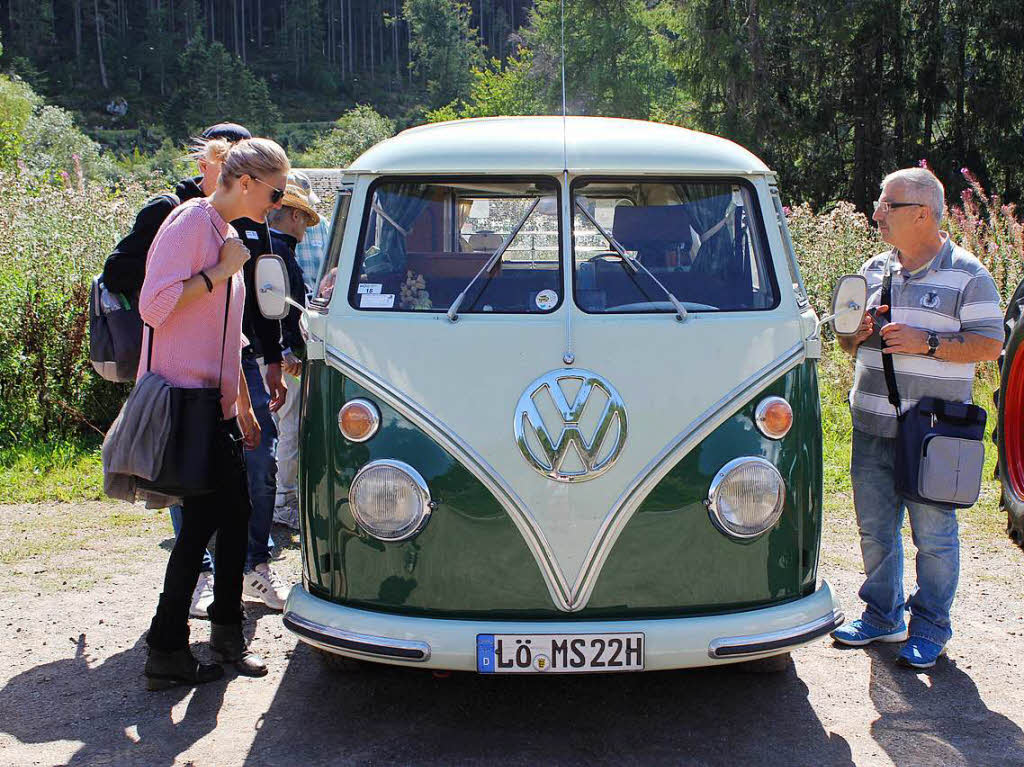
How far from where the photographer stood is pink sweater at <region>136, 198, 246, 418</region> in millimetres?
3760

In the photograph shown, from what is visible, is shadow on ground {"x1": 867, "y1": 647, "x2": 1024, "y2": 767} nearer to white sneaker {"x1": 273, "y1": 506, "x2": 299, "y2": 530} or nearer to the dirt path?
the dirt path

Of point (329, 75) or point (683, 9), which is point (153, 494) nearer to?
point (683, 9)

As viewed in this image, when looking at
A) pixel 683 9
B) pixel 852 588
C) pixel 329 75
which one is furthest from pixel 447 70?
pixel 852 588

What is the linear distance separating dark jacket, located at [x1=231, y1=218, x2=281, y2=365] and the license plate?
208 centimetres

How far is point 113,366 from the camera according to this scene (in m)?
4.36

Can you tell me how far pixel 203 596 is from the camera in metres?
4.96

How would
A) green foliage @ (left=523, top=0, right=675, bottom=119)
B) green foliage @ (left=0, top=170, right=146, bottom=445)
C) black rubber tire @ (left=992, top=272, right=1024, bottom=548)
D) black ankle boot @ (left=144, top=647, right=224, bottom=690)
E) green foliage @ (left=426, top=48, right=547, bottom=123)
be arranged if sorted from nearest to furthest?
black ankle boot @ (left=144, top=647, right=224, bottom=690) → black rubber tire @ (left=992, top=272, right=1024, bottom=548) → green foliage @ (left=0, top=170, right=146, bottom=445) → green foliage @ (left=523, top=0, right=675, bottom=119) → green foliage @ (left=426, top=48, right=547, bottom=123)

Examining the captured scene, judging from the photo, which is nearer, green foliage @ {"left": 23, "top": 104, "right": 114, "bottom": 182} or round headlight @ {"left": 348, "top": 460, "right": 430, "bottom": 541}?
round headlight @ {"left": 348, "top": 460, "right": 430, "bottom": 541}

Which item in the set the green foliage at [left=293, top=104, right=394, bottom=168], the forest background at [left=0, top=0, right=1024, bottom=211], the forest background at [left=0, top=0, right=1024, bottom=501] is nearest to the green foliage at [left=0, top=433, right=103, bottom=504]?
the forest background at [left=0, top=0, right=1024, bottom=501]

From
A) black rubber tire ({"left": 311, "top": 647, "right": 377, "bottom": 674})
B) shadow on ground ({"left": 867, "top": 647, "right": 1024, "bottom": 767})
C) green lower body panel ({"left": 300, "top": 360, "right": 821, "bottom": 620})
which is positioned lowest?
shadow on ground ({"left": 867, "top": 647, "right": 1024, "bottom": 767})

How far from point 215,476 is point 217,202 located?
1040 millimetres

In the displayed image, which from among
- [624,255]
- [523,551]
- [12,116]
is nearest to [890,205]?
[624,255]

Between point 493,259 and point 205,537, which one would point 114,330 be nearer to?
point 205,537

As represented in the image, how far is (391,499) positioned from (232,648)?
1286mm
